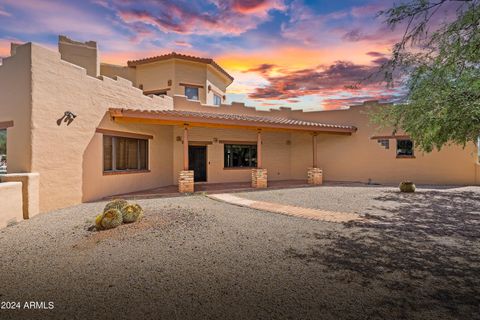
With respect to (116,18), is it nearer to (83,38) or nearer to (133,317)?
(83,38)

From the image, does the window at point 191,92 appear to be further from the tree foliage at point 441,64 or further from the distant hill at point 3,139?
the tree foliage at point 441,64

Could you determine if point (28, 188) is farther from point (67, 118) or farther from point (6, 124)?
point (67, 118)

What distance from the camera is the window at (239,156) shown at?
1535 cm

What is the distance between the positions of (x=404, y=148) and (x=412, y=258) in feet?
43.8

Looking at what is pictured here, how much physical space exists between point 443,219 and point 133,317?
27.0 ft

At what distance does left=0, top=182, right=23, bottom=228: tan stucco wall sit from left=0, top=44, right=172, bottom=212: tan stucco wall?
2.70 ft

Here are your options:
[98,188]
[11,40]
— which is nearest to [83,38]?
[11,40]

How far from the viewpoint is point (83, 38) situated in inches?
540

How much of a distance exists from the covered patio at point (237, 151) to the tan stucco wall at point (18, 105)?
3744mm

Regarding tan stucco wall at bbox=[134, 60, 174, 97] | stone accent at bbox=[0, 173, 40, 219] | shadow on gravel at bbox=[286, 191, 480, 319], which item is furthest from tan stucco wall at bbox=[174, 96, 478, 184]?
stone accent at bbox=[0, 173, 40, 219]

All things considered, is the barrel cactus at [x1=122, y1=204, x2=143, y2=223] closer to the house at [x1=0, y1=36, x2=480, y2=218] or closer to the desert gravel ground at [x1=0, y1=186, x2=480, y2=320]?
the desert gravel ground at [x1=0, y1=186, x2=480, y2=320]

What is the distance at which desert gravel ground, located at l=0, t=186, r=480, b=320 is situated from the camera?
2.89 metres

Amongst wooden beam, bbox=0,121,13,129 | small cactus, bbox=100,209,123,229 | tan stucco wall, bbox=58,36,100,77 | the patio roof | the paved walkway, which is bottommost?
the paved walkway

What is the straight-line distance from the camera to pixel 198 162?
48.5 feet
